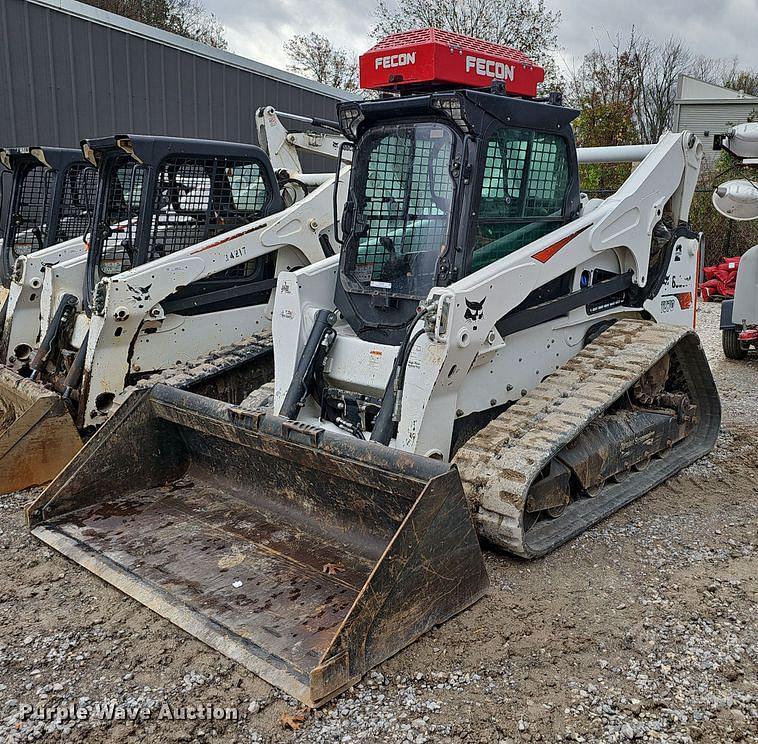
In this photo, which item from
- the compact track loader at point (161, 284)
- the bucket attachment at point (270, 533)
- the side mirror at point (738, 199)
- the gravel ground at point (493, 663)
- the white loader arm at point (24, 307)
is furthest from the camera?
the side mirror at point (738, 199)


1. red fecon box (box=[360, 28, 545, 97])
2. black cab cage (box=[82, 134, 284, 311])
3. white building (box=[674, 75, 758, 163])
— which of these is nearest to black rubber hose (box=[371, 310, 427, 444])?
red fecon box (box=[360, 28, 545, 97])

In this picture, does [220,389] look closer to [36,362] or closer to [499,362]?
[36,362]

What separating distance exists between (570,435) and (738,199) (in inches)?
167

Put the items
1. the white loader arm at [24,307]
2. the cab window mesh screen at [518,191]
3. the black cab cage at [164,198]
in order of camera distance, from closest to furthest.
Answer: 1. the cab window mesh screen at [518,191]
2. the black cab cage at [164,198]
3. the white loader arm at [24,307]

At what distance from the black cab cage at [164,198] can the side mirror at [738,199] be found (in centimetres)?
398

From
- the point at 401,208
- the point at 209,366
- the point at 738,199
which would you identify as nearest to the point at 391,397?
the point at 401,208

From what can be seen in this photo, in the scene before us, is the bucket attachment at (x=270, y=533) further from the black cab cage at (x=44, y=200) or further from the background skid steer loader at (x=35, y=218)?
the black cab cage at (x=44, y=200)

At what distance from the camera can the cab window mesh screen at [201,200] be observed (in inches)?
230

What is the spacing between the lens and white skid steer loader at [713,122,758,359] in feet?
22.8

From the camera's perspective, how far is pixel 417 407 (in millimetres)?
3871

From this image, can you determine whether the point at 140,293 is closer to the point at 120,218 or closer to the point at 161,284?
the point at 161,284

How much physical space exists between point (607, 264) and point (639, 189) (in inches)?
19.1

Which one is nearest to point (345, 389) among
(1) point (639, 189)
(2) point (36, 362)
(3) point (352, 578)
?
(3) point (352, 578)

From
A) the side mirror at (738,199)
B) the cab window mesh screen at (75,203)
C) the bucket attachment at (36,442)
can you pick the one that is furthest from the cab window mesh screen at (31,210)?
the side mirror at (738,199)
